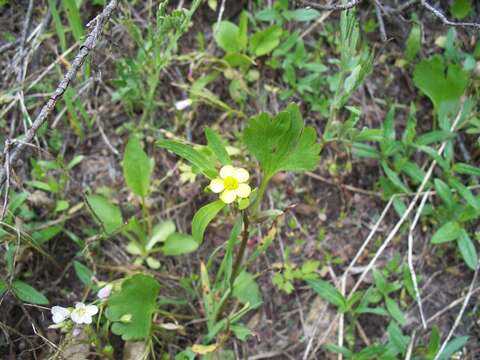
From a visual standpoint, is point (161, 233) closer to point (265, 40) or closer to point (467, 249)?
point (265, 40)

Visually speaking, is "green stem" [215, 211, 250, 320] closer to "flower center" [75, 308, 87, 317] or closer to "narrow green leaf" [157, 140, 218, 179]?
"narrow green leaf" [157, 140, 218, 179]

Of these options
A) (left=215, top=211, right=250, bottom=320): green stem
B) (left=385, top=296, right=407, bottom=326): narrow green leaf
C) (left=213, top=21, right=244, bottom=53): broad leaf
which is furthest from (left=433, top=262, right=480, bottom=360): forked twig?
(left=213, top=21, right=244, bottom=53): broad leaf

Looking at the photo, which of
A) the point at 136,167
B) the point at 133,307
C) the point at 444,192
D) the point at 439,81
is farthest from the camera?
the point at 439,81

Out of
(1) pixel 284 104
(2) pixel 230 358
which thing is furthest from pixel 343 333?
(1) pixel 284 104

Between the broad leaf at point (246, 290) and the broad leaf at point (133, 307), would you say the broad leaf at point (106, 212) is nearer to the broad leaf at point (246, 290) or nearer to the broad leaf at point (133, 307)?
the broad leaf at point (133, 307)

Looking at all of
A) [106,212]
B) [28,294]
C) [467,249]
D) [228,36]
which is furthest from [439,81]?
[28,294]

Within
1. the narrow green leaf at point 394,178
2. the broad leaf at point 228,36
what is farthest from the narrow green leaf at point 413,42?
the broad leaf at point 228,36

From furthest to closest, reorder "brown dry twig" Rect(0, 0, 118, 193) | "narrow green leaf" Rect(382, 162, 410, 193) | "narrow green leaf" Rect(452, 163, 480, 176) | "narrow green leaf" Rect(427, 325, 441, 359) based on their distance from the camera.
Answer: "narrow green leaf" Rect(382, 162, 410, 193) < "narrow green leaf" Rect(452, 163, 480, 176) < "narrow green leaf" Rect(427, 325, 441, 359) < "brown dry twig" Rect(0, 0, 118, 193)
